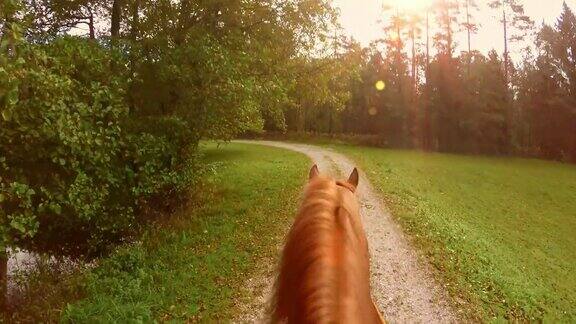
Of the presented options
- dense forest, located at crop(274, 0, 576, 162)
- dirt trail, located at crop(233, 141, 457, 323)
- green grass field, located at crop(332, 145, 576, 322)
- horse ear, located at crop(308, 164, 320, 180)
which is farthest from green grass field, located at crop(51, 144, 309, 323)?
dense forest, located at crop(274, 0, 576, 162)

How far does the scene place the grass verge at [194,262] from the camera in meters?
13.4

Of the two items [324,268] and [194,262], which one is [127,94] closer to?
[194,262]

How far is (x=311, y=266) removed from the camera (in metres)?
2.65

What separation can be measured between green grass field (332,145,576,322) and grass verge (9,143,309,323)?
580 cm

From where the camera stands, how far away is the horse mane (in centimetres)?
250

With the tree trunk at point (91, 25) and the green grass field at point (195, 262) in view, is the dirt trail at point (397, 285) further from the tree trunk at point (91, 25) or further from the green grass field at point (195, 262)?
the tree trunk at point (91, 25)

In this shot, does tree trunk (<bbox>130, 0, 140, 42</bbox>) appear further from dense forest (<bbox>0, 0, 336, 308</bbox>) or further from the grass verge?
the grass verge

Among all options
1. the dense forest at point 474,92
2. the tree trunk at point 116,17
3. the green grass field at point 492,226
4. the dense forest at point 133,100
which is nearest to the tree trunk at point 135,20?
the dense forest at point 133,100

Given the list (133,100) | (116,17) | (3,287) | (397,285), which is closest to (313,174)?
(397,285)

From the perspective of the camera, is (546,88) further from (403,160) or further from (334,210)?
(334,210)

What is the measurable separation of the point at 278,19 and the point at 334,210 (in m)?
19.5

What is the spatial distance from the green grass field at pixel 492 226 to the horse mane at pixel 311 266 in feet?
39.4

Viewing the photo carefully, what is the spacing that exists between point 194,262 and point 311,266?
14.7 m

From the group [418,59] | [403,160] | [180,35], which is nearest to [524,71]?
[418,59]
